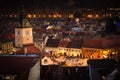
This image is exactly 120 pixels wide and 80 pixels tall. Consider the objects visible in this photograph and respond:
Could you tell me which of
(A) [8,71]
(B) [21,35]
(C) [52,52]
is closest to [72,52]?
(C) [52,52]

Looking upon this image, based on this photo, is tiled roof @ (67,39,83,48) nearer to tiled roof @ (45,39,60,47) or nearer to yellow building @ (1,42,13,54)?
tiled roof @ (45,39,60,47)

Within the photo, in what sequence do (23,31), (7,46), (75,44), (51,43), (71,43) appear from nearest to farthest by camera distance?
(23,31)
(7,46)
(75,44)
(71,43)
(51,43)

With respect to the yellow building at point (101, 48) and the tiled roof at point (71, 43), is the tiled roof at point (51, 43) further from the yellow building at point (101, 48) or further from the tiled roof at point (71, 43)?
the yellow building at point (101, 48)

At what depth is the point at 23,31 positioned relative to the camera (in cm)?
2338

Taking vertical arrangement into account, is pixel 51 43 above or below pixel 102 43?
below

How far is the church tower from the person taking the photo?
76.3ft

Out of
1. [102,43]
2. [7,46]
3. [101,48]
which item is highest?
[102,43]

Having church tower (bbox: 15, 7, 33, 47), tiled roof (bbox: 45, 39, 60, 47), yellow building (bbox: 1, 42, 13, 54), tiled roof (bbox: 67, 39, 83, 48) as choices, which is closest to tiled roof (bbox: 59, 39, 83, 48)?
tiled roof (bbox: 67, 39, 83, 48)

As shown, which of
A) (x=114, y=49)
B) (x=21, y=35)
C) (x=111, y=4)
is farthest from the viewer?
(x=111, y=4)

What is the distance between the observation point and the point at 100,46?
81.7 ft

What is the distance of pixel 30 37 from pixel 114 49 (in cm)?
760

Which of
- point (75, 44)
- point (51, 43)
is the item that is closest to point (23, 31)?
point (51, 43)

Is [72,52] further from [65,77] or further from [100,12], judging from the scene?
[100,12]

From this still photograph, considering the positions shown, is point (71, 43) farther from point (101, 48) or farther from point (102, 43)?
point (101, 48)
